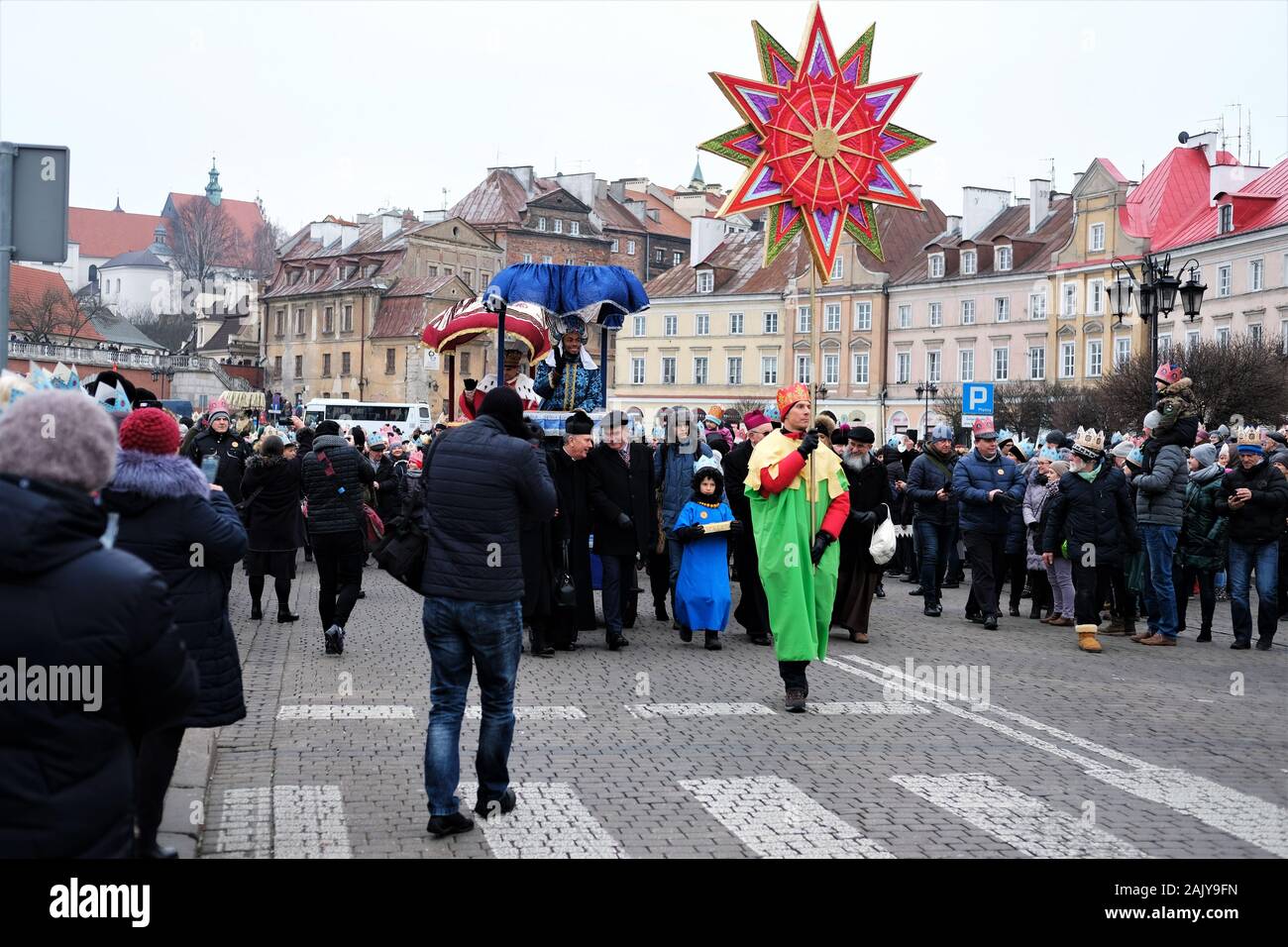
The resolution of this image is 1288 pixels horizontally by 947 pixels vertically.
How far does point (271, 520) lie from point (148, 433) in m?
9.00

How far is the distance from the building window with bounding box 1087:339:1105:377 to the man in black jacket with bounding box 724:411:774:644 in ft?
170

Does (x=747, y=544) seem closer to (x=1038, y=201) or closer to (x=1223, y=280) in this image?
(x=1223, y=280)

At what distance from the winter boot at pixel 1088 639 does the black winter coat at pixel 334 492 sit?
6.61 metres

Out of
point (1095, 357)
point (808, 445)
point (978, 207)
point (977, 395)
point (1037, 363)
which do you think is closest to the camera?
point (808, 445)

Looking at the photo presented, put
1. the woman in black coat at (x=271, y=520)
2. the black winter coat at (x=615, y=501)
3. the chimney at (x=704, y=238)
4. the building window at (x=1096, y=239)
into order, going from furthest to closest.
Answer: the chimney at (x=704, y=238), the building window at (x=1096, y=239), the woman in black coat at (x=271, y=520), the black winter coat at (x=615, y=501)

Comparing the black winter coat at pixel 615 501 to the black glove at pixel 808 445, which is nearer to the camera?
the black glove at pixel 808 445

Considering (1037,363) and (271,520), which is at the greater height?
(1037,363)

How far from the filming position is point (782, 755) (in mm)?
8414

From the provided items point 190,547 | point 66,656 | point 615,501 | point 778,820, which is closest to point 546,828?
point 778,820

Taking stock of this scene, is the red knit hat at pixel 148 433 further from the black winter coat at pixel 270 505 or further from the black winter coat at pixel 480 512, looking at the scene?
the black winter coat at pixel 270 505

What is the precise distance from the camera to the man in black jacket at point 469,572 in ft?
21.6

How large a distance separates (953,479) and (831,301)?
200ft

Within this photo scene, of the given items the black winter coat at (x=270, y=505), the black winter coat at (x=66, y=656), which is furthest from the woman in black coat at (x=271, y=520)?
the black winter coat at (x=66, y=656)
